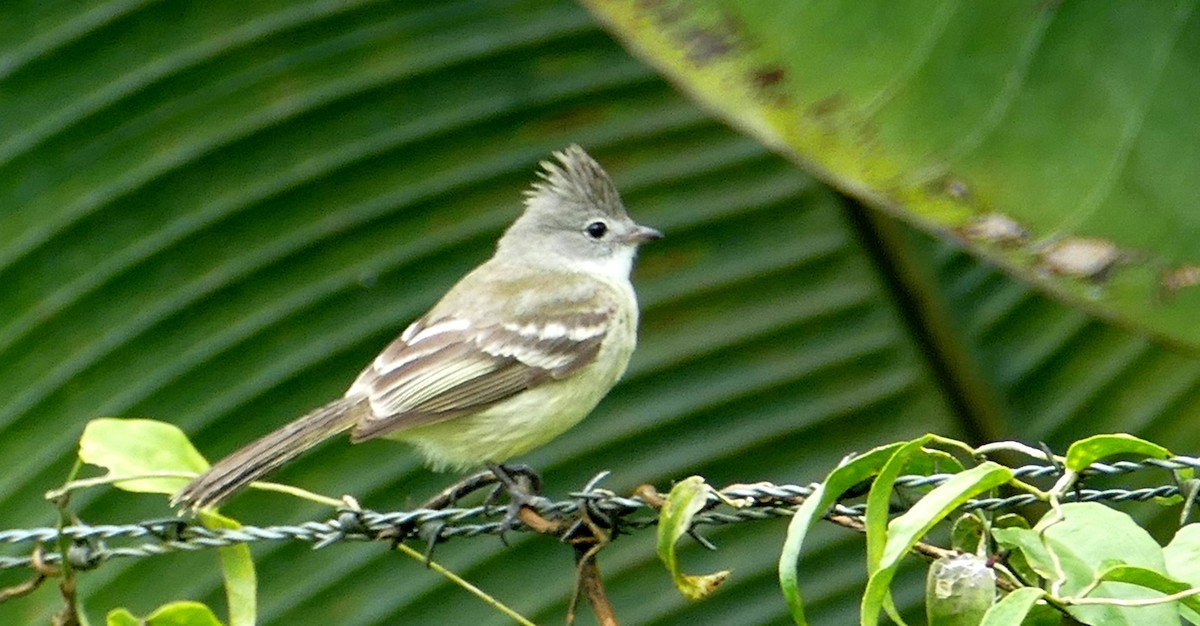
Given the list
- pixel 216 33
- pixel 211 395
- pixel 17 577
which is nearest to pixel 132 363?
pixel 211 395

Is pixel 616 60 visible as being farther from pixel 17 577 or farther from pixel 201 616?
pixel 201 616

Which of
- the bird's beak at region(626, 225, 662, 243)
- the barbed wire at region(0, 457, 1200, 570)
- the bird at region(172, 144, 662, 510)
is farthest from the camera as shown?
the bird's beak at region(626, 225, 662, 243)

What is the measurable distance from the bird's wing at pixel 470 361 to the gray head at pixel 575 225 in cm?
27

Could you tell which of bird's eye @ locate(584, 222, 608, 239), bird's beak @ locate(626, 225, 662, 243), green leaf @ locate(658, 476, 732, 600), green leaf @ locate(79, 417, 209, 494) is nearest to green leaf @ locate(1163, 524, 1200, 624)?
green leaf @ locate(658, 476, 732, 600)

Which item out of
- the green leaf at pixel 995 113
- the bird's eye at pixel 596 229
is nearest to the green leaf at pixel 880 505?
the green leaf at pixel 995 113

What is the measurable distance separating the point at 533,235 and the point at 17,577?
1.53 m

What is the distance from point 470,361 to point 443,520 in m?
1.04

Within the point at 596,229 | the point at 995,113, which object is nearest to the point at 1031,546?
the point at 995,113

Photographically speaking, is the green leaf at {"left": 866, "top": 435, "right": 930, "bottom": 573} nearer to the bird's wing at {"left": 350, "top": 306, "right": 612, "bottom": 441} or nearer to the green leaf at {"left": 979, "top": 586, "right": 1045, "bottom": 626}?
the green leaf at {"left": 979, "top": 586, "right": 1045, "bottom": 626}

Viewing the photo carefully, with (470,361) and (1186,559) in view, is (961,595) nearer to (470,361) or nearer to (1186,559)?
(1186,559)

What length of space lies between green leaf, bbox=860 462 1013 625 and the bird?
1631 mm

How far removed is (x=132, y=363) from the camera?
3.50 m

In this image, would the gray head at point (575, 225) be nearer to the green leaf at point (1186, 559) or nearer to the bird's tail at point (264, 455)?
the bird's tail at point (264, 455)

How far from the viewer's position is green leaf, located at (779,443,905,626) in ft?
5.26
